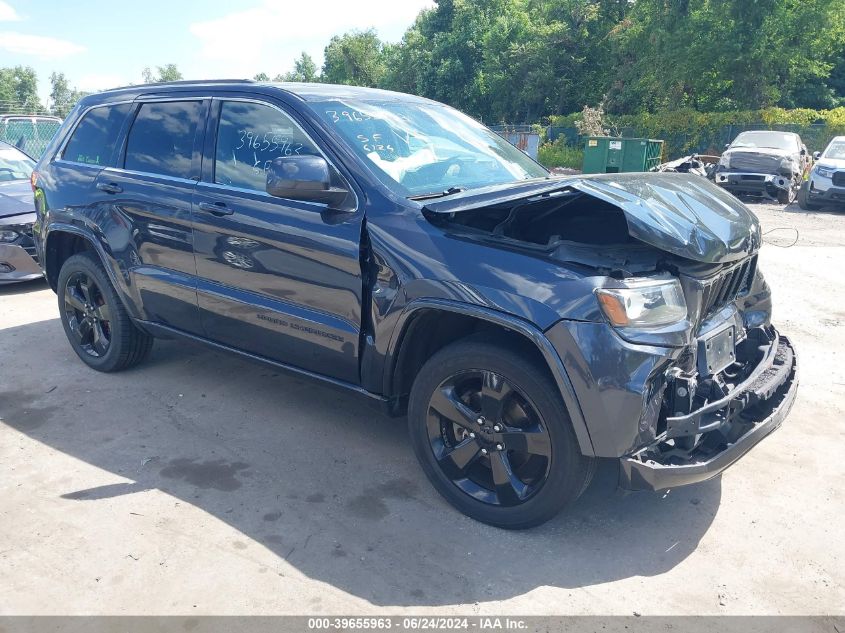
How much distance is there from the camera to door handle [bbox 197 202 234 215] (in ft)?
12.9

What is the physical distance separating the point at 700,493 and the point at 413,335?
1.68m

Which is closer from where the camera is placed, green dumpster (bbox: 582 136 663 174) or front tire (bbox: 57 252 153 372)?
front tire (bbox: 57 252 153 372)

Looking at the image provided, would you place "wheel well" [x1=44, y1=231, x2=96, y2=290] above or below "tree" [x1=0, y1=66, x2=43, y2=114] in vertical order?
below

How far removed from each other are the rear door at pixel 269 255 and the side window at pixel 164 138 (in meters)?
0.21

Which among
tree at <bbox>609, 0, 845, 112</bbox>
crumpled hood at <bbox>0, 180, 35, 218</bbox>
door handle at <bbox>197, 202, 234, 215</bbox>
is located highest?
tree at <bbox>609, 0, 845, 112</bbox>

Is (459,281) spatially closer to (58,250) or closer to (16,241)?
(58,250)

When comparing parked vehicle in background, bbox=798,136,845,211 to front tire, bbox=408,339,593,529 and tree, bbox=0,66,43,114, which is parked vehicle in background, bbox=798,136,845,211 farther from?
tree, bbox=0,66,43,114

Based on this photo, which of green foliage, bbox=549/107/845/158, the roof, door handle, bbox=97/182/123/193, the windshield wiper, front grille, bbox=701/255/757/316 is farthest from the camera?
green foliage, bbox=549/107/845/158

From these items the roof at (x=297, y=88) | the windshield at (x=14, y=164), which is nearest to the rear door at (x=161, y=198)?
the roof at (x=297, y=88)

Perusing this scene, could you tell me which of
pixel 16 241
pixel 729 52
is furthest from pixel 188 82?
pixel 729 52

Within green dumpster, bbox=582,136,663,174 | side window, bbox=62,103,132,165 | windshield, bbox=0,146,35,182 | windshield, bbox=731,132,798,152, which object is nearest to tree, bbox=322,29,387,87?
green dumpster, bbox=582,136,663,174

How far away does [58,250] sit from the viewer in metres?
5.34

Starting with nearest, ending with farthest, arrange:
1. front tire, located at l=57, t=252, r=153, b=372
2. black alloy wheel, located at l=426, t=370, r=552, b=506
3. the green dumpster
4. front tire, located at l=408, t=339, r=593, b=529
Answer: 1. front tire, located at l=408, t=339, r=593, b=529
2. black alloy wheel, located at l=426, t=370, r=552, b=506
3. front tire, located at l=57, t=252, r=153, b=372
4. the green dumpster

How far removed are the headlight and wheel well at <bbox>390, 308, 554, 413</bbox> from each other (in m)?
0.42
